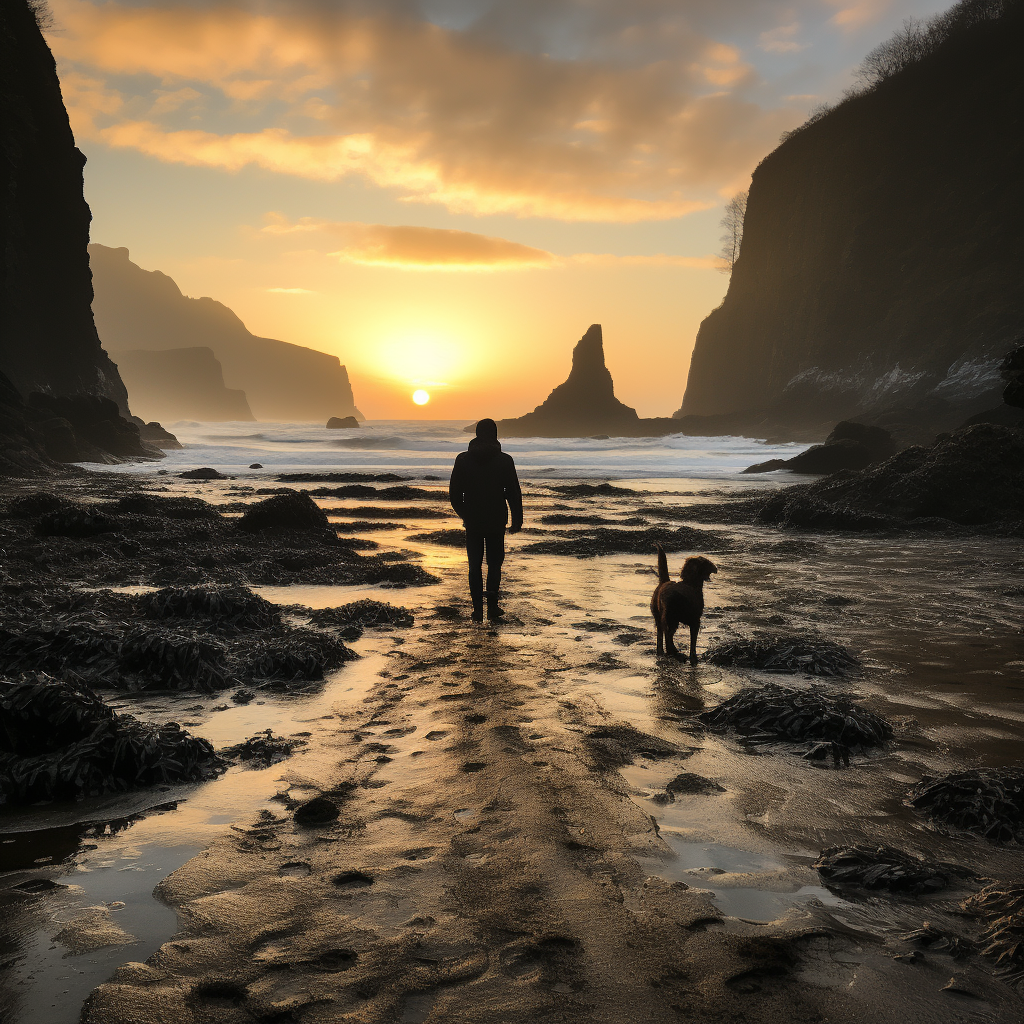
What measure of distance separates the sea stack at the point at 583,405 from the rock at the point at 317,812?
3870 inches

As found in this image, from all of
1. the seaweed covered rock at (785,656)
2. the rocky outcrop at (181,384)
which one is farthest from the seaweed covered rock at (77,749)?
the rocky outcrop at (181,384)

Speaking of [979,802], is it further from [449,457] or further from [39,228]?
[39,228]

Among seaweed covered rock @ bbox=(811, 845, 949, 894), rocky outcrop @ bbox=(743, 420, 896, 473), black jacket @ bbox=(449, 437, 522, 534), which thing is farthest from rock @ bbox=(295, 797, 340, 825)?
rocky outcrop @ bbox=(743, 420, 896, 473)

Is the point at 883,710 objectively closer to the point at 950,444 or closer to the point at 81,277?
the point at 950,444

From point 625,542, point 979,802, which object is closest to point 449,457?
point 625,542

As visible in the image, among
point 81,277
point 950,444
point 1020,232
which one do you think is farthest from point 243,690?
point 1020,232

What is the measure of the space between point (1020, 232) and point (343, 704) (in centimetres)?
5607

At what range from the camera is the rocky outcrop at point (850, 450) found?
28.7 metres

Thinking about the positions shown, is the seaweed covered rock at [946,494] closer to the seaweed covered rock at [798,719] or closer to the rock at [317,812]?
the seaweed covered rock at [798,719]

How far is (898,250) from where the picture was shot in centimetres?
5547

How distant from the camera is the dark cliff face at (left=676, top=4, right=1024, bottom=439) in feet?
149

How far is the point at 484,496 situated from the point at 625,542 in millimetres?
5893

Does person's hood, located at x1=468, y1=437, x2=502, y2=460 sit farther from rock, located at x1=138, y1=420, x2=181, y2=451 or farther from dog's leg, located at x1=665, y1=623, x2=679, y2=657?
rock, located at x1=138, y1=420, x2=181, y2=451

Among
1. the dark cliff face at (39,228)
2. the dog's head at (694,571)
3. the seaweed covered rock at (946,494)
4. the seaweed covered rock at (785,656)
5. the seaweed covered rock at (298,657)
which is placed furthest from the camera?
the dark cliff face at (39,228)
